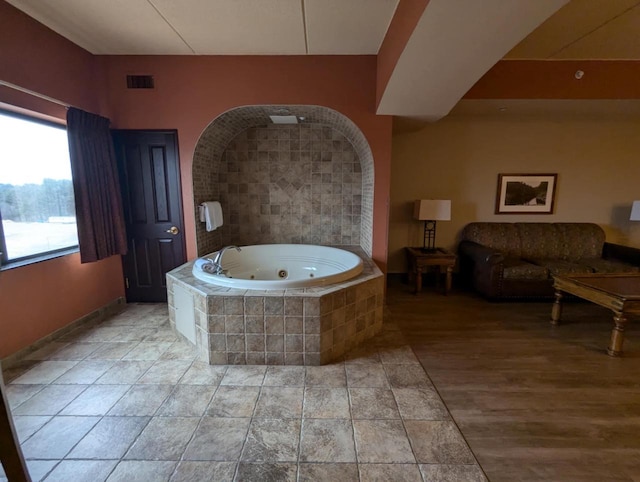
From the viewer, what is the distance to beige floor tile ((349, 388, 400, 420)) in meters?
1.67

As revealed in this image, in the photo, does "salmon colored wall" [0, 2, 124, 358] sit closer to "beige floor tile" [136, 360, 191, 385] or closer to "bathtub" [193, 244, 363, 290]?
"beige floor tile" [136, 360, 191, 385]

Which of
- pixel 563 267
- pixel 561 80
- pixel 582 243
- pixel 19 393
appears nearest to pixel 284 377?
pixel 19 393

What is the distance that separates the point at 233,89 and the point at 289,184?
4.01 feet

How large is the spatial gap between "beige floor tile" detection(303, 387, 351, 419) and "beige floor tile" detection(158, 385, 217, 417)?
2.02 feet

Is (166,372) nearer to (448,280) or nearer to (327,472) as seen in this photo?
(327,472)

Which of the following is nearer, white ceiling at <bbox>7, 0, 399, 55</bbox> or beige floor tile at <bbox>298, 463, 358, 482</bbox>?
beige floor tile at <bbox>298, 463, 358, 482</bbox>

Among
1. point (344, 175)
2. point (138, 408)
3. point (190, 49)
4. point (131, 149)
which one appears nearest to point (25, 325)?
point (138, 408)

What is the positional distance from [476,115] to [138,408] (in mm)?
4598

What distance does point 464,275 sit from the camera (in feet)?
13.0

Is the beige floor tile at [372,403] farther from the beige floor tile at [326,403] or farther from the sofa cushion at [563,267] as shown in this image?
the sofa cushion at [563,267]

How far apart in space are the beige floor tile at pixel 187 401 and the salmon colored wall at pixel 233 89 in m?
2.30

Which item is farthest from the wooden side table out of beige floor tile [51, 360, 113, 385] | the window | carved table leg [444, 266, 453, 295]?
the window

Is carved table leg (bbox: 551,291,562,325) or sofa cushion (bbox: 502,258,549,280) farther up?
sofa cushion (bbox: 502,258,549,280)

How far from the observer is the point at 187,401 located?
1777 mm
